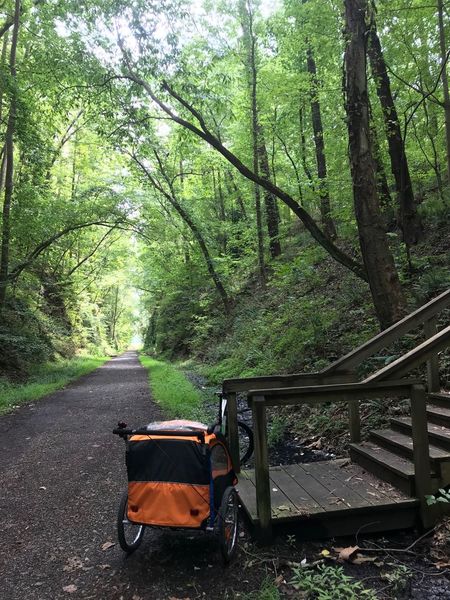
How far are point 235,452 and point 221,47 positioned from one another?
639 inches

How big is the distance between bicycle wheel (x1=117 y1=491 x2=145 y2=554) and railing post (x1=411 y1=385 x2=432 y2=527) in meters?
2.53

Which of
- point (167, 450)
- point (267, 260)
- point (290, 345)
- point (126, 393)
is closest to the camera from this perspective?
point (167, 450)

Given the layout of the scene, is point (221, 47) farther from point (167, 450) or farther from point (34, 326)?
point (167, 450)

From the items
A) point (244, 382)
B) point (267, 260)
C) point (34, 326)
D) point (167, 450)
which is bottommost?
point (167, 450)

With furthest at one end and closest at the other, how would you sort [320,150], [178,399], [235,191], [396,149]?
[235,191], [320,150], [396,149], [178,399]

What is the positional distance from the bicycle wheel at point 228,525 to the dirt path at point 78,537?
15 cm

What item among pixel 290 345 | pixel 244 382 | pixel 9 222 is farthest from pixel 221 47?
pixel 244 382

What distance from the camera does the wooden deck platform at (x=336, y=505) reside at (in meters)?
3.89

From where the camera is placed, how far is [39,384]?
13938mm

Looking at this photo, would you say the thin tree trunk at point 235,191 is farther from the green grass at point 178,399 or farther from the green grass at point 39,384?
the green grass at point 178,399

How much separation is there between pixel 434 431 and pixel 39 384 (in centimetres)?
1246

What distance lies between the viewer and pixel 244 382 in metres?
4.96

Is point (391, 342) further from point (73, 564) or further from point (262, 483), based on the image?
point (73, 564)

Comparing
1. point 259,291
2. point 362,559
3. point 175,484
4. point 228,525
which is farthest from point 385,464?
point 259,291
